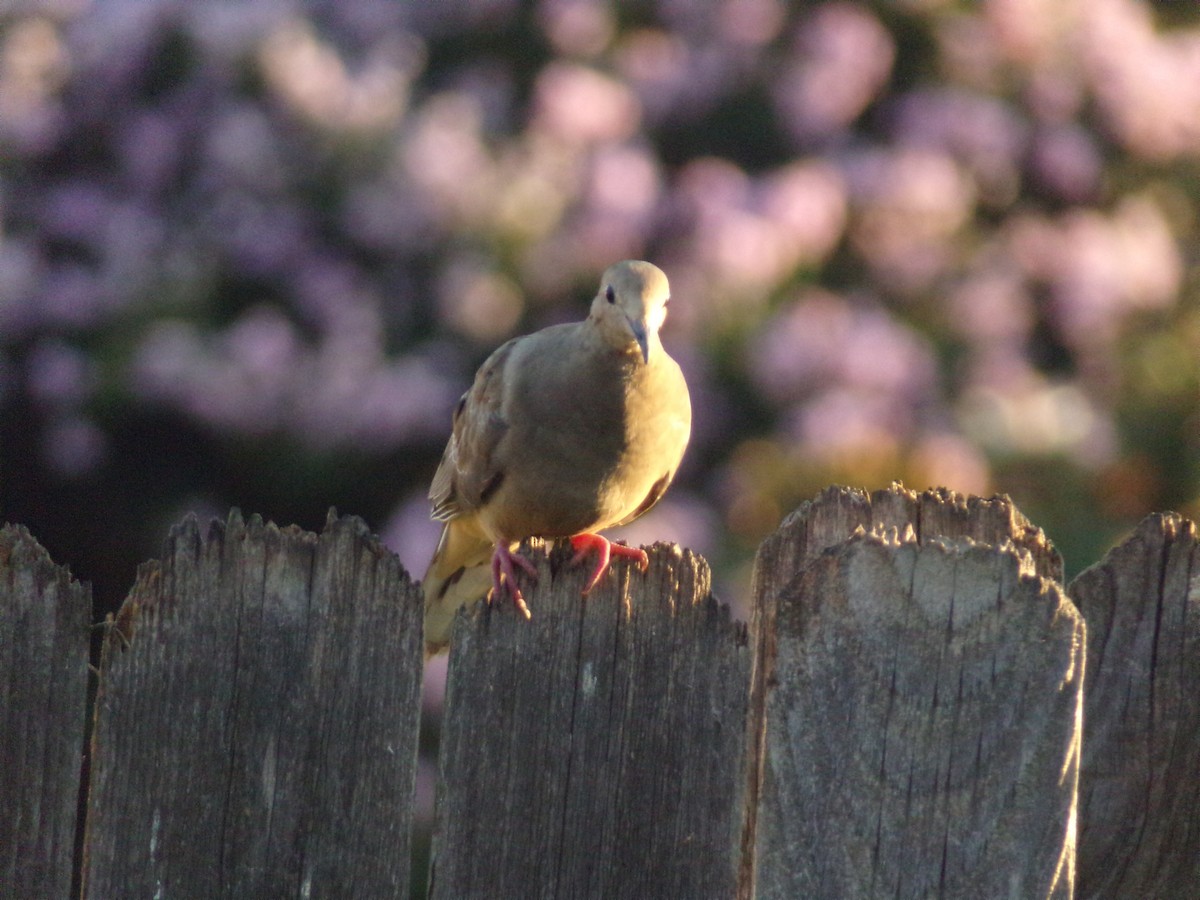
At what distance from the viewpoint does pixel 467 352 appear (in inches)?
225

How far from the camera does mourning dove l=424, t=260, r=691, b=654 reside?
3.37m

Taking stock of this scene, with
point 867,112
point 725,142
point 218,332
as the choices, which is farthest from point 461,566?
point 867,112

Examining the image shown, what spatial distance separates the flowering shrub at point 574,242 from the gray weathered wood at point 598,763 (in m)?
2.94

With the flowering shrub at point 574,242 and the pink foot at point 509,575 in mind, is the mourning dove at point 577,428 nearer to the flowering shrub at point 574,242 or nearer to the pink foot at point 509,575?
the pink foot at point 509,575

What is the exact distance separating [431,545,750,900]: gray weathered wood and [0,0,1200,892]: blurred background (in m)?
2.97

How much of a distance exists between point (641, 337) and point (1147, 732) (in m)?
1.38

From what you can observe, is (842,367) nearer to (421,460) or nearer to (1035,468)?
(1035,468)

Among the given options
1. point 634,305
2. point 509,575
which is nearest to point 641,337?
point 634,305

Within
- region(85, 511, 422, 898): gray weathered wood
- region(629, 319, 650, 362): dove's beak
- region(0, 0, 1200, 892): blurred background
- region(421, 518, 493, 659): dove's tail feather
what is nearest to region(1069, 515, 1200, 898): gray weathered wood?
region(85, 511, 422, 898): gray weathered wood

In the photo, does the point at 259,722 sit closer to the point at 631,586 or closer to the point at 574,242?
the point at 631,586

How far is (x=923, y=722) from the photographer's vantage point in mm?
1914

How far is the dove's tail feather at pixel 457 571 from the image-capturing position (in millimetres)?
3602

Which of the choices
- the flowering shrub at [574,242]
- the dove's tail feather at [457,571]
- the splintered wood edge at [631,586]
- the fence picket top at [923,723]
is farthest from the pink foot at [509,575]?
the flowering shrub at [574,242]

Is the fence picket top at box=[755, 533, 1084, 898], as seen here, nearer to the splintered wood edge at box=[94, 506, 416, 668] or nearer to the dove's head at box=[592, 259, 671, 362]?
the splintered wood edge at box=[94, 506, 416, 668]
